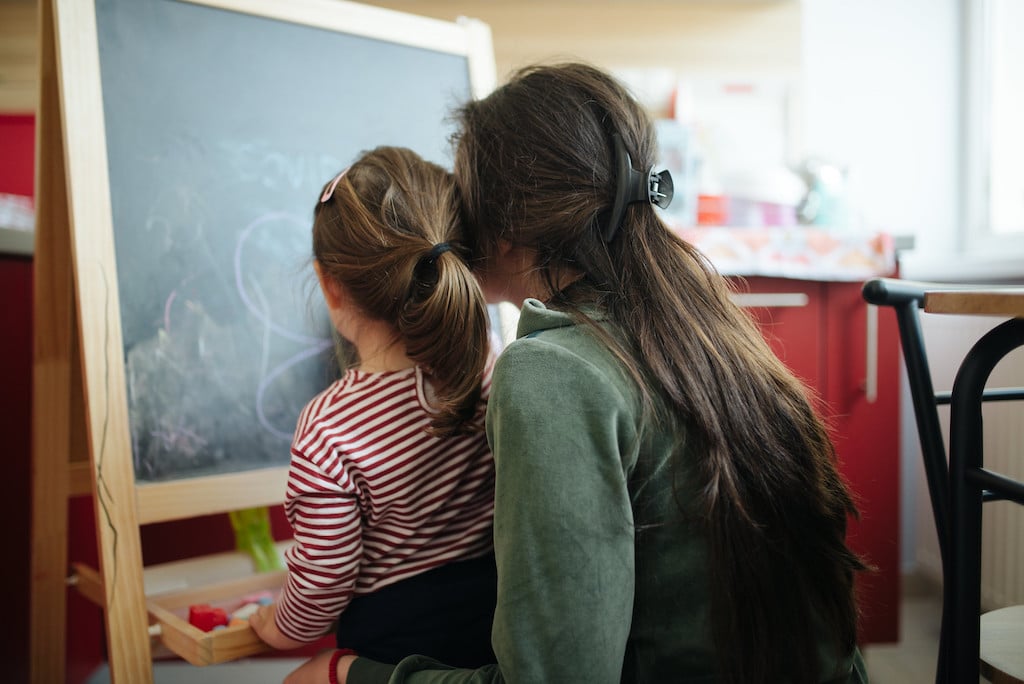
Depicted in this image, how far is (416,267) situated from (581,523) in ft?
1.23

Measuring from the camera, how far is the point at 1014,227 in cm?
214

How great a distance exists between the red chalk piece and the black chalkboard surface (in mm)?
184

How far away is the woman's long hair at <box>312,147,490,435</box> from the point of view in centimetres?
87

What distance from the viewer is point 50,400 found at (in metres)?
1.23

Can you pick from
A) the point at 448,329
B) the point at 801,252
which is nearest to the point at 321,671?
the point at 448,329

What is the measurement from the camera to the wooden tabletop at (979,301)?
0.65 m

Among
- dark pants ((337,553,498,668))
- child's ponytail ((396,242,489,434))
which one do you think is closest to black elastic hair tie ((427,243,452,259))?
child's ponytail ((396,242,489,434))

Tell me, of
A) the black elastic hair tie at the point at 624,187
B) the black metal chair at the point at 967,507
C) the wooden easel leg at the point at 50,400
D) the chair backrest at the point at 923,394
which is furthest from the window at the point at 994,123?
the wooden easel leg at the point at 50,400

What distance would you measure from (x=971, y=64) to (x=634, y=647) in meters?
2.12

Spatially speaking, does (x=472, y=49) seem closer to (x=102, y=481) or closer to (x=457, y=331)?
(x=457, y=331)

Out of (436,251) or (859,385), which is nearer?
(436,251)

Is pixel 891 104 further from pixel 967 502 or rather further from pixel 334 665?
pixel 334 665

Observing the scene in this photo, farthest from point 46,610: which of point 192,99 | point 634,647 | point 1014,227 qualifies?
point 1014,227

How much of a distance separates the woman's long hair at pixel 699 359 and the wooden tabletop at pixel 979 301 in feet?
0.48
